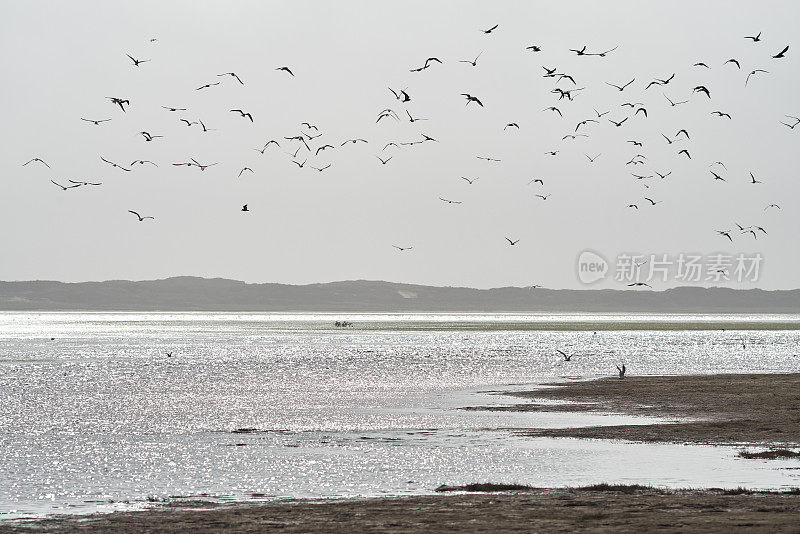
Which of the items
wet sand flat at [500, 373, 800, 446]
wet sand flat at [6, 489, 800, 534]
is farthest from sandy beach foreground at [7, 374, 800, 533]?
wet sand flat at [500, 373, 800, 446]

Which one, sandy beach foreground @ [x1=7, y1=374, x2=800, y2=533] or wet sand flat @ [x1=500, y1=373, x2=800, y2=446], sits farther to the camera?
wet sand flat @ [x1=500, y1=373, x2=800, y2=446]

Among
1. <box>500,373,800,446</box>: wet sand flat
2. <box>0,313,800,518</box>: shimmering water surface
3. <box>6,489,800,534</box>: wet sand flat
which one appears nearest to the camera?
<box>6,489,800,534</box>: wet sand flat

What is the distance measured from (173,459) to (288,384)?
32024 millimetres

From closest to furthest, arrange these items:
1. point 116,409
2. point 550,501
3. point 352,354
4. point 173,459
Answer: point 550,501, point 173,459, point 116,409, point 352,354

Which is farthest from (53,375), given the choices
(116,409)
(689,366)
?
(689,366)

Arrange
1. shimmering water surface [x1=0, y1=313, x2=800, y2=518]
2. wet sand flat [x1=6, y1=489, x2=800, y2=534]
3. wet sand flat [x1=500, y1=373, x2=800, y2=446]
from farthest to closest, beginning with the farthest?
1. wet sand flat [x1=500, y1=373, x2=800, y2=446]
2. shimmering water surface [x1=0, y1=313, x2=800, y2=518]
3. wet sand flat [x1=6, y1=489, x2=800, y2=534]

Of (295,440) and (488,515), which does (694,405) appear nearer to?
(295,440)

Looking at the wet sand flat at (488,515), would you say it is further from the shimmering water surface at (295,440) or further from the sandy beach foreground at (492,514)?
the shimmering water surface at (295,440)

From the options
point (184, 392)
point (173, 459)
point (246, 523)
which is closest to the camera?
point (246, 523)

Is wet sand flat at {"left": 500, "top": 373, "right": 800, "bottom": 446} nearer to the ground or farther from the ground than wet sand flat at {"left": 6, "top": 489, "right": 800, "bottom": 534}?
farther from the ground

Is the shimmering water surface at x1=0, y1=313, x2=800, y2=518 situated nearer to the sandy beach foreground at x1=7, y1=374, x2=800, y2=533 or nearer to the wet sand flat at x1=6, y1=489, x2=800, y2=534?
the sandy beach foreground at x1=7, y1=374, x2=800, y2=533

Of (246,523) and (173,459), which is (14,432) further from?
(246,523)

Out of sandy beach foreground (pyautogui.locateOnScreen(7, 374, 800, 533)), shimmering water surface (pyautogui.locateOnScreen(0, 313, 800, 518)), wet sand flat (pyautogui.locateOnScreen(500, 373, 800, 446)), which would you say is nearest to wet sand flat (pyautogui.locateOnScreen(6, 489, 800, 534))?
sandy beach foreground (pyautogui.locateOnScreen(7, 374, 800, 533))

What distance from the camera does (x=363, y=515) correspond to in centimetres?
2048
